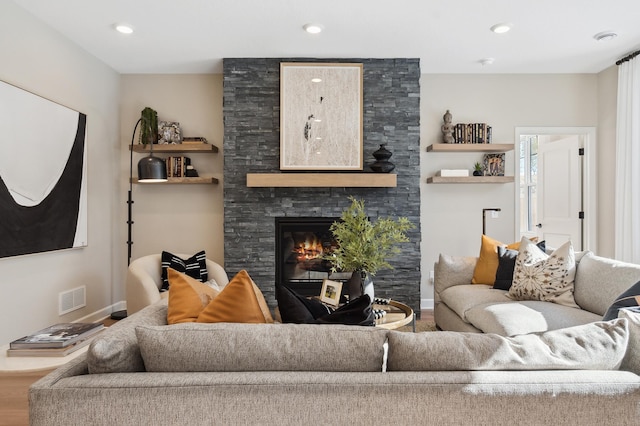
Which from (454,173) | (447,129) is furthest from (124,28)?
(454,173)

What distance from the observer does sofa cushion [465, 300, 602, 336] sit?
2416 millimetres

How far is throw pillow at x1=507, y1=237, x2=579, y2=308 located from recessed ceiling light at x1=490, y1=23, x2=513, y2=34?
6.20 feet

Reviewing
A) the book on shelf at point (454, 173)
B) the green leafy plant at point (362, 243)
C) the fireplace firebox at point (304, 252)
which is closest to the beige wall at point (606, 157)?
the book on shelf at point (454, 173)

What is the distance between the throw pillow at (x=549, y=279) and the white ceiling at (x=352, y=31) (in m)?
1.92

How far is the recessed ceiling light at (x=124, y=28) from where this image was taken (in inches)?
137

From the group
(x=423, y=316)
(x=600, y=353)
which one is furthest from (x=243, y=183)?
(x=600, y=353)

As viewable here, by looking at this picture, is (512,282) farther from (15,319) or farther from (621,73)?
(15,319)

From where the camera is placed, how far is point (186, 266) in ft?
11.9

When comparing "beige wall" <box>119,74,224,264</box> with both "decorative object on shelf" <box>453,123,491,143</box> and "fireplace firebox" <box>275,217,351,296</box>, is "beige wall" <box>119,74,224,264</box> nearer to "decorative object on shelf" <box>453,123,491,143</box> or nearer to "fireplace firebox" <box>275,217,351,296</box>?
"fireplace firebox" <box>275,217,351,296</box>

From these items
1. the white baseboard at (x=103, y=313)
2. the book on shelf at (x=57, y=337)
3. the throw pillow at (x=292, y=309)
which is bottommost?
the white baseboard at (x=103, y=313)

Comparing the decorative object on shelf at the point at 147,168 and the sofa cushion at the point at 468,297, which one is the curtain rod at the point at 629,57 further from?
the decorative object on shelf at the point at 147,168

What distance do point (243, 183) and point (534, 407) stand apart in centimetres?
358

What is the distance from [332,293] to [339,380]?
1.34m

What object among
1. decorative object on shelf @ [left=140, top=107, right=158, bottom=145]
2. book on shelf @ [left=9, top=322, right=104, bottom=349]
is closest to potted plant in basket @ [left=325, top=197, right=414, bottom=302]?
book on shelf @ [left=9, top=322, right=104, bottom=349]
